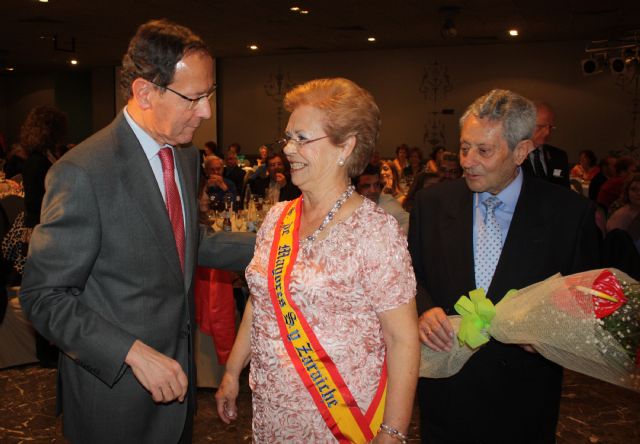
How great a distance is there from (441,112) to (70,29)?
27.6 ft

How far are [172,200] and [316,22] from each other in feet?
33.4

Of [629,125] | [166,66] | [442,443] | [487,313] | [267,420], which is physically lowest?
[442,443]

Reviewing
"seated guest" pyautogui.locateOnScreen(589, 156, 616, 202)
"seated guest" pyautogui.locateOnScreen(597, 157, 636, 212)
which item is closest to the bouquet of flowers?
"seated guest" pyautogui.locateOnScreen(597, 157, 636, 212)

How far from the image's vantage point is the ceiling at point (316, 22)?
9.69 m

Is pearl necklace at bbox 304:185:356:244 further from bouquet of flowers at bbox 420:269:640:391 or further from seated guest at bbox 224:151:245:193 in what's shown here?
seated guest at bbox 224:151:245:193

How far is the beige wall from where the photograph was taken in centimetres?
1334

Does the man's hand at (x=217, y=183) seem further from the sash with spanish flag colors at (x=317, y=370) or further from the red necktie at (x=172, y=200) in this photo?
the sash with spanish flag colors at (x=317, y=370)

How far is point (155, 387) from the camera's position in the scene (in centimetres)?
147

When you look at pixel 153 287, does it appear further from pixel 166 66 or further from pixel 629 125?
pixel 629 125

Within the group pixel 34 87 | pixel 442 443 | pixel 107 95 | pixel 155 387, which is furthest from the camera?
pixel 34 87

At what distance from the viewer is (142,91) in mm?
1698

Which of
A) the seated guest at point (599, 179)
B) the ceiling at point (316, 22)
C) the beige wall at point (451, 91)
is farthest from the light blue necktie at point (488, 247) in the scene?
the beige wall at point (451, 91)

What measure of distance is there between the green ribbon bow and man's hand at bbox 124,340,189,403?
2.55 feet

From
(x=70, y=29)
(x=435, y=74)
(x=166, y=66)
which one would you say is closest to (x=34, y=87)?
(x=70, y=29)
